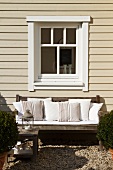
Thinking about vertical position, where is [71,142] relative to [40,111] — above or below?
below

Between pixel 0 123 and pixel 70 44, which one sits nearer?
pixel 0 123

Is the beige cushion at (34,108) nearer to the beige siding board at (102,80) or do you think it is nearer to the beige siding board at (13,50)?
the beige siding board at (13,50)

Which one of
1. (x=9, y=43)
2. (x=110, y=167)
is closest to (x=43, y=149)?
(x=110, y=167)

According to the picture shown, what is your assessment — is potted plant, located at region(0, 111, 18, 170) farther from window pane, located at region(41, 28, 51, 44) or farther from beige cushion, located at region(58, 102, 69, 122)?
window pane, located at region(41, 28, 51, 44)

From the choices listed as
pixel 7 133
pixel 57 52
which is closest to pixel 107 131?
pixel 7 133

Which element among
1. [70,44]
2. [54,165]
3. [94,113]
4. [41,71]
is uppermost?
[70,44]

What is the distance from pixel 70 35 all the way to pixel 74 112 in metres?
1.66

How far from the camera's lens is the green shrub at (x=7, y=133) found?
5.03 metres

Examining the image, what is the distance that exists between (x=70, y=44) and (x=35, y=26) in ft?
2.69

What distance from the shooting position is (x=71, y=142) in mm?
7496

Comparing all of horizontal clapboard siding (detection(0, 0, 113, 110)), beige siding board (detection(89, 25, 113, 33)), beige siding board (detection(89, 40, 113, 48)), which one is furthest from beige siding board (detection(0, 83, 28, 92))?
beige siding board (detection(89, 25, 113, 33))

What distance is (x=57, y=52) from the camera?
25.6 ft

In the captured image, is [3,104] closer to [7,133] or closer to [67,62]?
[67,62]

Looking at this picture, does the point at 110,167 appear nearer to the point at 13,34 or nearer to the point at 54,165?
the point at 54,165
